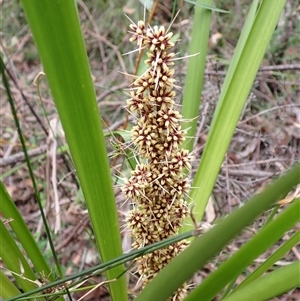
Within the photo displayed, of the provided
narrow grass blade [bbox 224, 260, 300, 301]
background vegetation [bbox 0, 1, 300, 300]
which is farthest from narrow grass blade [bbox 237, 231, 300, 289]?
background vegetation [bbox 0, 1, 300, 300]

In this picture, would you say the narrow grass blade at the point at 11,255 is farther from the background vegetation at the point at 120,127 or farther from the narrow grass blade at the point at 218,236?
the narrow grass blade at the point at 218,236

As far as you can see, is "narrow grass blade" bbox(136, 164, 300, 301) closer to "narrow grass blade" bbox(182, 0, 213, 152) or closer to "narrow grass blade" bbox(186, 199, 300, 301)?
"narrow grass blade" bbox(186, 199, 300, 301)

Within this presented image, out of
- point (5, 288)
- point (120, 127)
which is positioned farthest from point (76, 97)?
point (120, 127)

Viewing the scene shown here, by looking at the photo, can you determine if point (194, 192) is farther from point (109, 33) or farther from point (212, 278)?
point (109, 33)

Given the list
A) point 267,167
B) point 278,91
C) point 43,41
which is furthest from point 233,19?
point 43,41

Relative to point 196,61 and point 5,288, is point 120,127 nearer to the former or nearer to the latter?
point 196,61

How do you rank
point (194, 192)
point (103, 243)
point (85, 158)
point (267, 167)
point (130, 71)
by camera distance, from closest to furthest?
point (85, 158)
point (103, 243)
point (194, 192)
point (267, 167)
point (130, 71)
